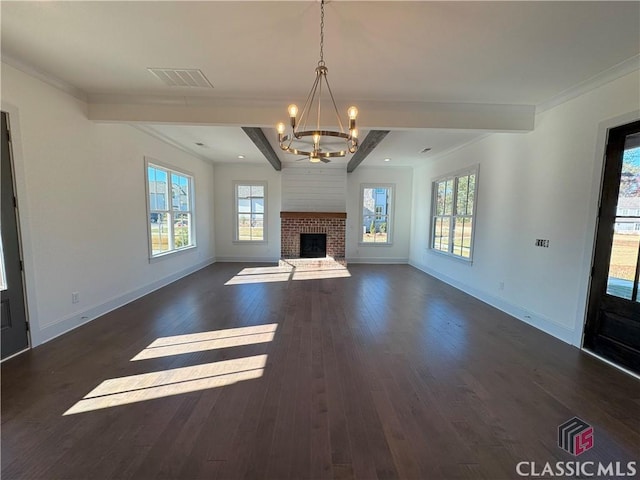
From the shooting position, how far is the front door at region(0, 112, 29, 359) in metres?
2.54

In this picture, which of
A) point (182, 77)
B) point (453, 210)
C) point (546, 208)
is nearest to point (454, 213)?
point (453, 210)

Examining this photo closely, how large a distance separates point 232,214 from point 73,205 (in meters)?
4.59

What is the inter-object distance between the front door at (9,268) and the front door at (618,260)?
576 cm

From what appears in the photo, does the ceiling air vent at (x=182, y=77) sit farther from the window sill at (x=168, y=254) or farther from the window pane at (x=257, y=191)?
the window pane at (x=257, y=191)

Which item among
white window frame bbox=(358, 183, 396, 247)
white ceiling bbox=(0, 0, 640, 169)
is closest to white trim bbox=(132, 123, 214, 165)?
white ceiling bbox=(0, 0, 640, 169)

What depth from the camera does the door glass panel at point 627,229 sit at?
254 cm

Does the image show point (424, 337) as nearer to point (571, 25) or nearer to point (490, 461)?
point (490, 461)

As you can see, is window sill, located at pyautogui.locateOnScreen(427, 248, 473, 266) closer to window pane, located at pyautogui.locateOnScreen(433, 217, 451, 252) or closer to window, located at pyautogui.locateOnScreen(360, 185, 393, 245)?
window pane, located at pyautogui.locateOnScreen(433, 217, 451, 252)

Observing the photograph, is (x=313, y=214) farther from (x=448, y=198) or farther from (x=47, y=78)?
(x=47, y=78)

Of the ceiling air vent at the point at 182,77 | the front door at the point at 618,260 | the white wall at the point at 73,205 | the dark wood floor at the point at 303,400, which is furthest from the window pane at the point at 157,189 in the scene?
the front door at the point at 618,260

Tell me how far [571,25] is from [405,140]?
3000 mm

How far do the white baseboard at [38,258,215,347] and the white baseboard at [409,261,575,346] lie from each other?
5669mm

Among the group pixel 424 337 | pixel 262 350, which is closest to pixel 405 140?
pixel 424 337

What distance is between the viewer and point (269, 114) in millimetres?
3453
